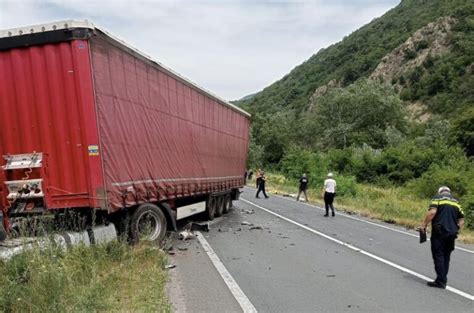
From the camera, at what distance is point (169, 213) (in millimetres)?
11297

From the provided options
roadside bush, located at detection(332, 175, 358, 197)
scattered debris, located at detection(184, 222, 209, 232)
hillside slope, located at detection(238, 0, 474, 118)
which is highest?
hillside slope, located at detection(238, 0, 474, 118)

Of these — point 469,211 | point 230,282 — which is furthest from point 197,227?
point 469,211

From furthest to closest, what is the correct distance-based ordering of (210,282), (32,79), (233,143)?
1. (233,143)
2. (32,79)
3. (210,282)

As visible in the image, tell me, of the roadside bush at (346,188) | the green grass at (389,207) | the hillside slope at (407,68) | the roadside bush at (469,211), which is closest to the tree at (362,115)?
the hillside slope at (407,68)

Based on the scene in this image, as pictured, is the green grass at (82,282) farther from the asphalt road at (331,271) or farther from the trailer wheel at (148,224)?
the trailer wheel at (148,224)

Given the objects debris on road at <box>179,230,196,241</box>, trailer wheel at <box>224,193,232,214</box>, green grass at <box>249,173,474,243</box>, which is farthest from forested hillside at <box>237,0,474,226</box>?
debris on road at <box>179,230,196,241</box>

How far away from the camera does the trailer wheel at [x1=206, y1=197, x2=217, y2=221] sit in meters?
16.4

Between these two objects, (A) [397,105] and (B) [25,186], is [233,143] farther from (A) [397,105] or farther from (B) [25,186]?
(A) [397,105]

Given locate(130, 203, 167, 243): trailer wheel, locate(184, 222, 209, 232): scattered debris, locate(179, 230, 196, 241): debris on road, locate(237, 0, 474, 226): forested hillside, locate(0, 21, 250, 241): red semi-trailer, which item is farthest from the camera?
locate(237, 0, 474, 226): forested hillside

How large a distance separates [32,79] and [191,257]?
458 centimetres

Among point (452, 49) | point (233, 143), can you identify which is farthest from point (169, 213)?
point (452, 49)

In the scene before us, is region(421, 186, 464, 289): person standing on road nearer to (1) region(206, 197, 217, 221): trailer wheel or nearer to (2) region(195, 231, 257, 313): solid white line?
(2) region(195, 231, 257, 313): solid white line

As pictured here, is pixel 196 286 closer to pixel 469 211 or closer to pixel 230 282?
pixel 230 282

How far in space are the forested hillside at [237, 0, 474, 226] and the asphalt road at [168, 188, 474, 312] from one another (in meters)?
8.30
